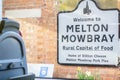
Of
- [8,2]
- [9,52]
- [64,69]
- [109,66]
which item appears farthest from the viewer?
[8,2]

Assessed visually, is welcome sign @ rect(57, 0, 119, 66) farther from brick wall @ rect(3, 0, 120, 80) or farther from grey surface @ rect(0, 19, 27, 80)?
grey surface @ rect(0, 19, 27, 80)

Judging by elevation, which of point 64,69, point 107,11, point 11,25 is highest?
point 107,11

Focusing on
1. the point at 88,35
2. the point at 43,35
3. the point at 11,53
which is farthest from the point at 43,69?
the point at 11,53

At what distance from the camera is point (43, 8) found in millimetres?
7863

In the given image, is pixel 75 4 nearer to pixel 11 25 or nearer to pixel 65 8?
pixel 65 8

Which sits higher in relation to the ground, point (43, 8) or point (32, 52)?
point (43, 8)

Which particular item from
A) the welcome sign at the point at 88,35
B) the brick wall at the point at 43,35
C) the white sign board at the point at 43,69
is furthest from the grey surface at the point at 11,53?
the white sign board at the point at 43,69

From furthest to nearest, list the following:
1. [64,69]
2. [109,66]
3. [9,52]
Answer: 1. [64,69]
2. [109,66]
3. [9,52]

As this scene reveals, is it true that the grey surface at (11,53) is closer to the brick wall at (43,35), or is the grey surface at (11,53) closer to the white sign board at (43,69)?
the brick wall at (43,35)

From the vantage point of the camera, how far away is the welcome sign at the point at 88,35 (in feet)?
23.2

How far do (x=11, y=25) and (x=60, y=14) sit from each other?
13.8 ft

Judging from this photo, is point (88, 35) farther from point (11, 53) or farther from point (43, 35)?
point (11, 53)

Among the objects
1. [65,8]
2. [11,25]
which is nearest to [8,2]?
[65,8]

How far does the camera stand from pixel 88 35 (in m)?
7.33
